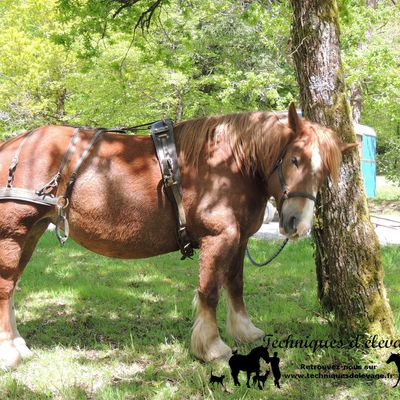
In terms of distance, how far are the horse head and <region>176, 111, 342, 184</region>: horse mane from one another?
1cm

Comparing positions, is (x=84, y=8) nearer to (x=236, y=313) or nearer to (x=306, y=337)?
(x=236, y=313)

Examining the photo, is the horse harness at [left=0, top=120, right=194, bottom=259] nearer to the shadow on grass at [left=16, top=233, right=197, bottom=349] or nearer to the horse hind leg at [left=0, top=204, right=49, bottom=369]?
the horse hind leg at [left=0, top=204, right=49, bottom=369]

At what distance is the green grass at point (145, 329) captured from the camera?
3.35 metres

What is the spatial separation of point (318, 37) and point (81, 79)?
1171cm

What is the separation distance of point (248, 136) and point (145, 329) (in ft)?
7.28

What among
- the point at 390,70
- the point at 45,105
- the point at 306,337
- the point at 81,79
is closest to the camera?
the point at 306,337

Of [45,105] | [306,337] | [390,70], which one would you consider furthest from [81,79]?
[306,337]

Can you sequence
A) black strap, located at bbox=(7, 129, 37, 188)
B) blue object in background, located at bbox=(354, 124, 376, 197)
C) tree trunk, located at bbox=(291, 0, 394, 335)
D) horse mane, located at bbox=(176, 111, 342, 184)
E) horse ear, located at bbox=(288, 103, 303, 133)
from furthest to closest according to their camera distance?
blue object in background, located at bbox=(354, 124, 376, 197) → tree trunk, located at bbox=(291, 0, 394, 335) → black strap, located at bbox=(7, 129, 37, 188) → horse mane, located at bbox=(176, 111, 342, 184) → horse ear, located at bbox=(288, 103, 303, 133)

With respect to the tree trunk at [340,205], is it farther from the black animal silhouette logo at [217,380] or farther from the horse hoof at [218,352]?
the black animal silhouette logo at [217,380]

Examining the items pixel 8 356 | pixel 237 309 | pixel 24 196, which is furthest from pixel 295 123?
pixel 8 356

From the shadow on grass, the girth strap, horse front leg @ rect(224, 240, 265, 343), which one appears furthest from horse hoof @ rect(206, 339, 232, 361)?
the girth strap

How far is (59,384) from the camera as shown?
343 cm

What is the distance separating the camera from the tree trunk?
3832 mm

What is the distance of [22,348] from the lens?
3957 millimetres
